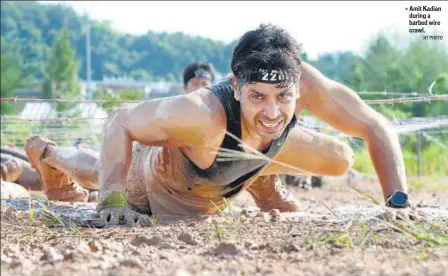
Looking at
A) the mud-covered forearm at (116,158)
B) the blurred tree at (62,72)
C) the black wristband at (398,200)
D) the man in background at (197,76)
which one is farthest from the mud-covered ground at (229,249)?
the blurred tree at (62,72)

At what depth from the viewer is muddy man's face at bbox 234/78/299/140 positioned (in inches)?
140

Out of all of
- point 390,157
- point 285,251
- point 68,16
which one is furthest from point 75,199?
point 68,16

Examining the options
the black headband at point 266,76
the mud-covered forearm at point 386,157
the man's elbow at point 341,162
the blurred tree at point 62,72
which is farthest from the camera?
the blurred tree at point 62,72

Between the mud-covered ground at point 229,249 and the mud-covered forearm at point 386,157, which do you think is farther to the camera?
the mud-covered forearm at point 386,157

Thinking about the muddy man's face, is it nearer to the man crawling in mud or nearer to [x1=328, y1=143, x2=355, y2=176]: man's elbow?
the man crawling in mud

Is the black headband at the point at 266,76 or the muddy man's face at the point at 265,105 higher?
the black headband at the point at 266,76

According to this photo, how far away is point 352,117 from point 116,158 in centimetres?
119

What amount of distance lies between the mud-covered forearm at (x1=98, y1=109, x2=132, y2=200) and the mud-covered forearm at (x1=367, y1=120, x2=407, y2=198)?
46.8 inches

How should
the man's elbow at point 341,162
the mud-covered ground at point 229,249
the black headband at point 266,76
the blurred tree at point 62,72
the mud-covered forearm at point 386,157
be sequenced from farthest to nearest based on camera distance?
1. the blurred tree at point 62,72
2. the man's elbow at point 341,162
3. the mud-covered forearm at point 386,157
4. the black headband at point 266,76
5. the mud-covered ground at point 229,249

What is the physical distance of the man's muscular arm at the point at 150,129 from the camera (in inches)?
135

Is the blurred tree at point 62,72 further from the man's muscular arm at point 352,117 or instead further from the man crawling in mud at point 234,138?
the man's muscular arm at point 352,117

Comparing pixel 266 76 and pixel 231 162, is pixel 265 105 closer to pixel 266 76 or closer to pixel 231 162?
pixel 266 76

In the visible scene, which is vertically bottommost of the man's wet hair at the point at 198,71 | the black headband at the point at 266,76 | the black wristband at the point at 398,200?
the black wristband at the point at 398,200

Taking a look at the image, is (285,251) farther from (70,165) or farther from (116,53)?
(116,53)
